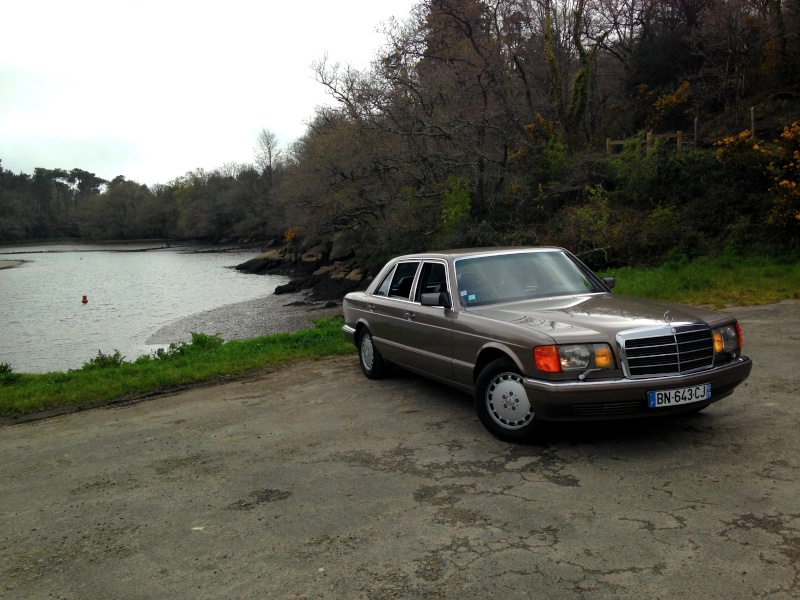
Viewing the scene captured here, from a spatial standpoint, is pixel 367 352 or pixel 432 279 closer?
pixel 432 279

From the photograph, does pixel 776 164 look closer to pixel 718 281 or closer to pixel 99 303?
pixel 718 281

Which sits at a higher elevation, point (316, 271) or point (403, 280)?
point (403, 280)

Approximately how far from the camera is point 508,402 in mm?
5676

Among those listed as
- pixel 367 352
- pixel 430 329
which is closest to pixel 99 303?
pixel 367 352

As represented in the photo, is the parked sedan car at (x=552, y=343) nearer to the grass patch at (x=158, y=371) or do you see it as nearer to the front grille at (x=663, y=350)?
the front grille at (x=663, y=350)

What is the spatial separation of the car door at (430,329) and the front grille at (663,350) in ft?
6.00

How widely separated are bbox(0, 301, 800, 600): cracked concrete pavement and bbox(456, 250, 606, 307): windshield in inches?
47.7

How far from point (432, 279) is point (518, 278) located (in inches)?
38.4

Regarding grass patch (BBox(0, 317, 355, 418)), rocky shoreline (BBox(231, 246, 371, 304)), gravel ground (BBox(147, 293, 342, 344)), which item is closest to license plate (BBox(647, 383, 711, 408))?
grass patch (BBox(0, 317, 355, 418))

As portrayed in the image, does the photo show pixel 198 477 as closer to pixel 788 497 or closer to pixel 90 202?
pixel 788 497

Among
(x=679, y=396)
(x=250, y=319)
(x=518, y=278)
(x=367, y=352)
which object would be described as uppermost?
(x=518, y=278)

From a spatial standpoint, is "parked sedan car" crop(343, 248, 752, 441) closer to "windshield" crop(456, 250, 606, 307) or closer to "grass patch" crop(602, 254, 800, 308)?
"windshield" crop(456, 250, 606, 307)

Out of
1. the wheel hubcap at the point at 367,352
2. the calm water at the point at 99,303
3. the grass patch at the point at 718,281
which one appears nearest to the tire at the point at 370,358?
the wheel hubcap at the point at 367,352

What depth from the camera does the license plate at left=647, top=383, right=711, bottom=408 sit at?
16.9 ft
